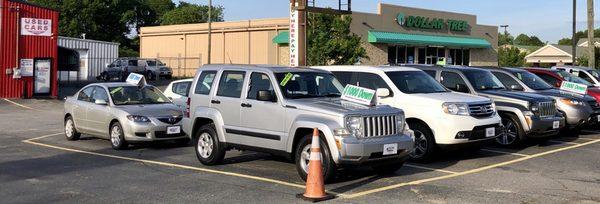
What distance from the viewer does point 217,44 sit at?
4834cm

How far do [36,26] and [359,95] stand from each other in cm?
2319

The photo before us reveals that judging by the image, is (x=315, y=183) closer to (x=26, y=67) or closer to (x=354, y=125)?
(x=354, y=125)

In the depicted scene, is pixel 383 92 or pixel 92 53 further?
pixel 92 53

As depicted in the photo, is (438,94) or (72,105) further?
(72,105)

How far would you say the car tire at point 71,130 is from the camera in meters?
14.2

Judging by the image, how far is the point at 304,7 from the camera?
17797mm

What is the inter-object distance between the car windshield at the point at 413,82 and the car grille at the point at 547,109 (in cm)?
237

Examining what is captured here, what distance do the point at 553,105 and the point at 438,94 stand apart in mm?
3352

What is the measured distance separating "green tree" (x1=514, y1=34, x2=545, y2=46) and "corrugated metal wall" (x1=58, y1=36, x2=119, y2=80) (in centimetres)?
12125

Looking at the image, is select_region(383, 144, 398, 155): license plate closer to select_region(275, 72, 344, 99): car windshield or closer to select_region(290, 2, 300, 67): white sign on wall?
select_region(275, 72, 344, 99): car windshield

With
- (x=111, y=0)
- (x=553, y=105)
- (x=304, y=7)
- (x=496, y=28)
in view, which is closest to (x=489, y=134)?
(x=553, y=105)

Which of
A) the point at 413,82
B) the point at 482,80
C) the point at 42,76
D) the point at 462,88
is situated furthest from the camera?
the point at 42,76

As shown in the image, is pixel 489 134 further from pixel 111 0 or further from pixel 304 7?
pixel 111 0

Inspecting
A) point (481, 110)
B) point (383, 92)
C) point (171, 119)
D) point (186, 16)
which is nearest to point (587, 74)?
point (481, 110)
